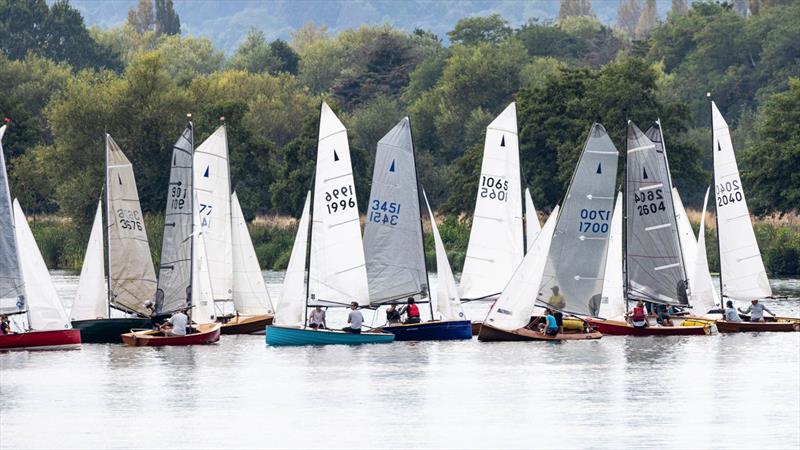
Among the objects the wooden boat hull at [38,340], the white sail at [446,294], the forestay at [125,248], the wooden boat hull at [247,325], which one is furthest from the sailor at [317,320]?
the wooden boat hull at [38,340]

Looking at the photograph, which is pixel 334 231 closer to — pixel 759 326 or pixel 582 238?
pixel 582 238

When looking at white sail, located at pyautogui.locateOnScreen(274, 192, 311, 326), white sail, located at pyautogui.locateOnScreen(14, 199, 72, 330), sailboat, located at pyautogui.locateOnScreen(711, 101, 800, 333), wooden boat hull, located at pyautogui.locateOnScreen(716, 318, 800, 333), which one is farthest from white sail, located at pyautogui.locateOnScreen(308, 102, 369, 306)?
sailboat, located at pyautogui.locateOnScreen(711, 101, 800, 333)

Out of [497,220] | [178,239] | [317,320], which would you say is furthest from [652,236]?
[178,239]

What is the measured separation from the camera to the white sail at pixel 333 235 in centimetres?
6134

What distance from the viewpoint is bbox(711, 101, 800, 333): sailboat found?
67312mm

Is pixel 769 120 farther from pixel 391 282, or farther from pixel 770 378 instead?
pixel 770 378

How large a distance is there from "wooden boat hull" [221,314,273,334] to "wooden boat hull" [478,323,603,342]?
862cm

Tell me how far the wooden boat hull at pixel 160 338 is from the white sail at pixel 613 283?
13353mm

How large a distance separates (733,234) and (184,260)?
19.4m

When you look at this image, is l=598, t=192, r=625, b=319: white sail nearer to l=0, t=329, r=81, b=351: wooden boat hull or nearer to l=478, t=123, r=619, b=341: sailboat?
l=478, t=123, r=619, b=341: sailboat

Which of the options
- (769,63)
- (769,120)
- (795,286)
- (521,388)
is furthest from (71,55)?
(521,388)

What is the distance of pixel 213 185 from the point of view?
6788 cm

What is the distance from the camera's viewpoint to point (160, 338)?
197 ft

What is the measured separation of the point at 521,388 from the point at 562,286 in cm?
1264
